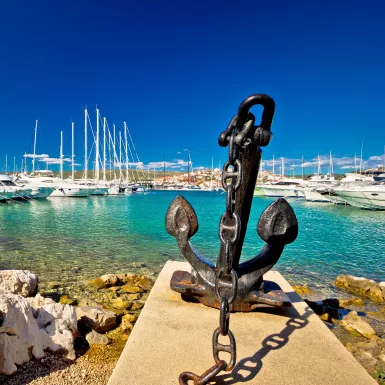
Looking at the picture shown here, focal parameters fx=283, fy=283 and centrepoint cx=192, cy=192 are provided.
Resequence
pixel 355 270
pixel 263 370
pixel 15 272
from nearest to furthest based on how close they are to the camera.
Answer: pixel 263 370 → pixel 15 272 → pixel 355 270

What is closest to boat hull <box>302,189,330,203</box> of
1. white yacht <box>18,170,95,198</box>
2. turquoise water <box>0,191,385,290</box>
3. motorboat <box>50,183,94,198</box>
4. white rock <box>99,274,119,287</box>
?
turquoise water <box>0,191,385,290</box>

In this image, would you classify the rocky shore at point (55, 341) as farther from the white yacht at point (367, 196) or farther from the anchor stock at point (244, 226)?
the white yacht at point (367, 196)

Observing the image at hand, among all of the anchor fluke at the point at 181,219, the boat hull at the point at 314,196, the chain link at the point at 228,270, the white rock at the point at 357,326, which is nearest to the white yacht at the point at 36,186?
the boat hull at the point at 314,196

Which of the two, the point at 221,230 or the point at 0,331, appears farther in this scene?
the point at 0,331

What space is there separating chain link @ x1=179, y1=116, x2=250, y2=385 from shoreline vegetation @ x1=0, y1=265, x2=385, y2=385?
185cm

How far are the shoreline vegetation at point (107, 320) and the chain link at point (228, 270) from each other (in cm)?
185

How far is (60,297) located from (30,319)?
283cm

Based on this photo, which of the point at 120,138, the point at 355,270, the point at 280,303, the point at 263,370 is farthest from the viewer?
the point at 120,138

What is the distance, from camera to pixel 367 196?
97.1 feet

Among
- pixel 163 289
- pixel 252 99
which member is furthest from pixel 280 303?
pixel 252 99

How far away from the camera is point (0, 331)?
2.71 m

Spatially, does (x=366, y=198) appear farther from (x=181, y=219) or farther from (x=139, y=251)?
(x=181, y=219)

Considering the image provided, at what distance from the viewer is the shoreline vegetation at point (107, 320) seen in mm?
2951

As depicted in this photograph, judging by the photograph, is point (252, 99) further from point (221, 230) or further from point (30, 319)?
point (30, 319)
